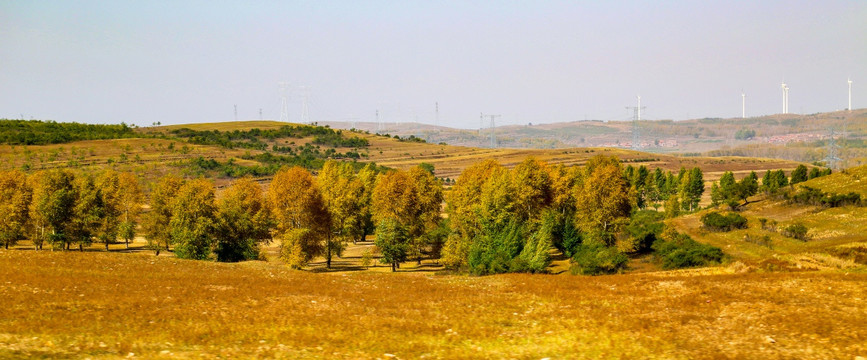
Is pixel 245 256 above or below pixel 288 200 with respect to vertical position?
below

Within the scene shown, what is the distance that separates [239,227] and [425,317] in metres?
52.3

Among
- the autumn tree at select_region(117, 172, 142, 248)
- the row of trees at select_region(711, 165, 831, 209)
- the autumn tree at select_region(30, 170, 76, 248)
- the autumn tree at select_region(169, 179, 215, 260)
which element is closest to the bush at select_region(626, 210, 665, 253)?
the row of trees at select_region(711, 165, 831, 209)

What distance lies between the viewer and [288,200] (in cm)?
7812

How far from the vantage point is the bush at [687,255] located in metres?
62.2

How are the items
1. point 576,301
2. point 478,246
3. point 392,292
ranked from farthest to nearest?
point 478,246 < point 392,292 < point 576,301

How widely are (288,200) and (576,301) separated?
5126 centimetres

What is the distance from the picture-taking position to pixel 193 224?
239 feet

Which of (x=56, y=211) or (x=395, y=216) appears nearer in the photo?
(x=56, y=211)

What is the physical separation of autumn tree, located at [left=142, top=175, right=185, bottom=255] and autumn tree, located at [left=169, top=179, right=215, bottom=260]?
324 inches

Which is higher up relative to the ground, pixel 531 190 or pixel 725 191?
pixel 531 190

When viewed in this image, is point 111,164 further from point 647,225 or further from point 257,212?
point 647,225

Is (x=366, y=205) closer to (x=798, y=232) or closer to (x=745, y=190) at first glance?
(x=798, y=232)

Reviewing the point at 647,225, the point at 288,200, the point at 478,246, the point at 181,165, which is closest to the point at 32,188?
the point at 288,200

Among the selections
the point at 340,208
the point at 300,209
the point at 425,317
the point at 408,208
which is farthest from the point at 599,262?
the point at 340,208
